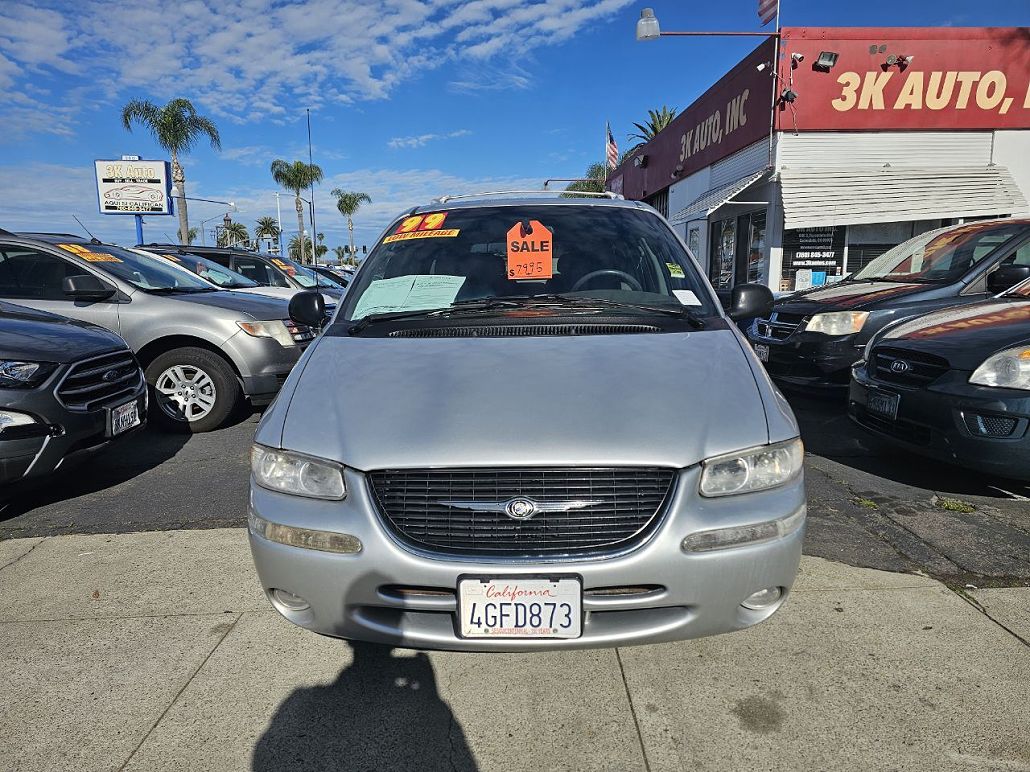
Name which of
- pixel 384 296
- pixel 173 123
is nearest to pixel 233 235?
pixel 173 123

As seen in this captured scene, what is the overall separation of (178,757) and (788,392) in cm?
645

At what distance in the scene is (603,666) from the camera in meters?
2.27

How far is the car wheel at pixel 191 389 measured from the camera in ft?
17.9

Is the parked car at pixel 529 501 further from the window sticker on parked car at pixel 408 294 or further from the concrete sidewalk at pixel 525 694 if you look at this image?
the window sticker on parked car at pixel 408 294

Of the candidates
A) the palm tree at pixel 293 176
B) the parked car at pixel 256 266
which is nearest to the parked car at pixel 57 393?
the parked car at pixel 256 266

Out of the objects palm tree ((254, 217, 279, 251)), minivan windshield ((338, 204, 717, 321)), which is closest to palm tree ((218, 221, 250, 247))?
palm tree ((254, 217, 279, 251))

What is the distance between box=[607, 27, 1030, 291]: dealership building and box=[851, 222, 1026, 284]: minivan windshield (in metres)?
5.53

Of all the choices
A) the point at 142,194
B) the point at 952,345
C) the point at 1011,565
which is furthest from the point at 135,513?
the point at 142,194

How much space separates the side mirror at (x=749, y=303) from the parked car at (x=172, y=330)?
3.83 metres

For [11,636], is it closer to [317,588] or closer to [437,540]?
[317,588]

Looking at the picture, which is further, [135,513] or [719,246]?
[719,246]

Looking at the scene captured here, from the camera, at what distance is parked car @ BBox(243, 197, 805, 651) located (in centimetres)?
182

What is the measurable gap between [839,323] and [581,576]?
4.79 meters

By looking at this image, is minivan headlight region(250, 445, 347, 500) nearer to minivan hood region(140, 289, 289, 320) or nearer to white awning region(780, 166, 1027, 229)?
minivan hood region(140, 289, 289, 320)
